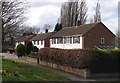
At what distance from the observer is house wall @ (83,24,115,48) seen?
4361 centimetres

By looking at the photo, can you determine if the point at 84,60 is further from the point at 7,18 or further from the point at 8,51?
the point at 8,51

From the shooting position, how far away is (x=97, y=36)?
148 feet

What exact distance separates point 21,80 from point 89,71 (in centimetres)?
831

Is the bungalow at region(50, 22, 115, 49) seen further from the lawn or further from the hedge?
the lawn

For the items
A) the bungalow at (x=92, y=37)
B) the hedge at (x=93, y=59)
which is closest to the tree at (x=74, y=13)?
the bungalow at (x=92, y=37)

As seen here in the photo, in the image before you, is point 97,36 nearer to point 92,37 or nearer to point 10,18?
point 92,37

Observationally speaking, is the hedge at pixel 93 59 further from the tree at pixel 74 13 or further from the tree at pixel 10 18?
the tree at pixel 74 13

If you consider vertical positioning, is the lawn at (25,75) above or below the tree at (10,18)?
below

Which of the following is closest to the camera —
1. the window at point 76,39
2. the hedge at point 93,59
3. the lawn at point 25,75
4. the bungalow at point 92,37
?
the lawn at point 25,75

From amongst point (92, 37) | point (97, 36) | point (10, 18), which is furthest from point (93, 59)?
point (97, 36)

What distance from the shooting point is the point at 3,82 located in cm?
1104

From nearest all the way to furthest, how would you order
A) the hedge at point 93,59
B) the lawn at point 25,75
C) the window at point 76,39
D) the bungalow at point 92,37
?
the lawn at point 25,75 < the hedge at point 93,59 < the bungalow at point 92,37 < the window at point 76,39

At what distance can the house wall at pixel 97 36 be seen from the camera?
4361cm

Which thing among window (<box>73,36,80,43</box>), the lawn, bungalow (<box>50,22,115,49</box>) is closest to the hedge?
the lawn
